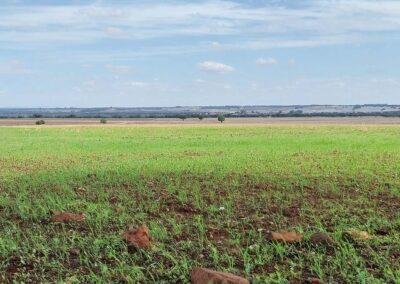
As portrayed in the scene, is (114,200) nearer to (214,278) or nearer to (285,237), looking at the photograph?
(285,237)

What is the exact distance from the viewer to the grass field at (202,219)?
6.21 m

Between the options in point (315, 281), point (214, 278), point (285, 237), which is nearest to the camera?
point (214, 278)

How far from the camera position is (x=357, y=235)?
7043mm

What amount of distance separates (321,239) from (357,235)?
461 mm

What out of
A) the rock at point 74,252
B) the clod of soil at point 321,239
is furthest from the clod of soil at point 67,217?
the clod of soil at point 321,239

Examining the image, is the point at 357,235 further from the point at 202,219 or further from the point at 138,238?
the point at 138,238

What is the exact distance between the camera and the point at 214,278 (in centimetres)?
542

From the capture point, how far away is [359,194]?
10.3 m

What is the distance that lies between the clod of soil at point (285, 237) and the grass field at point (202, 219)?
8 cm

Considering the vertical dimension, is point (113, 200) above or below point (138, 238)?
below

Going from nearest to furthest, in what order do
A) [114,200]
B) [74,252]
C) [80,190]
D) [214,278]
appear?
[214,278], [74,252], [114,200], [80,190]

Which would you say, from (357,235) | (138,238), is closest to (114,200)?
(138,238)

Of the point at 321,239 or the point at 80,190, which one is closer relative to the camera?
the point at 321,239

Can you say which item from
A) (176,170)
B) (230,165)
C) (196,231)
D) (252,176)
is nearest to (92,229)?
(196,231)
